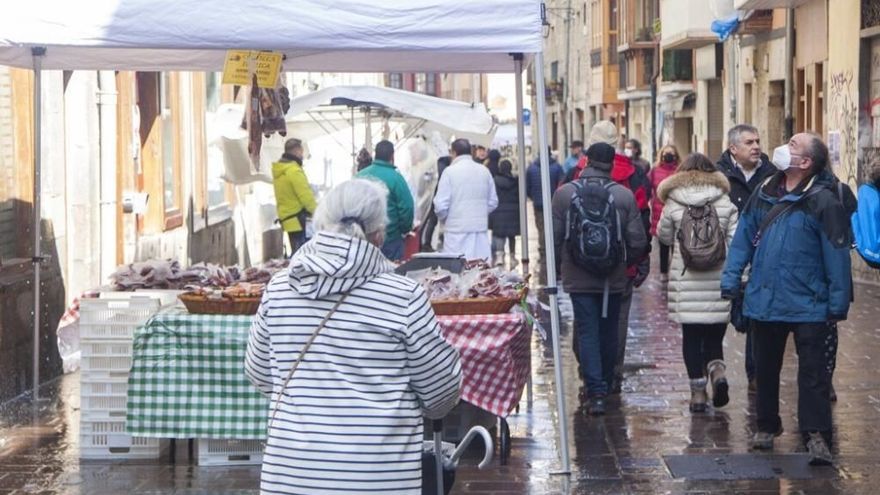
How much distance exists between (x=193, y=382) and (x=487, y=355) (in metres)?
1.48

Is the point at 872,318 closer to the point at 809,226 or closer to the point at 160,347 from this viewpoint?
the point at 809,226

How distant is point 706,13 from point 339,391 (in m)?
27.9

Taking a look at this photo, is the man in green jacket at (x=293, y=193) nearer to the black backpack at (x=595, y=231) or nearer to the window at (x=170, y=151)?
the window at (x=170, y=151)

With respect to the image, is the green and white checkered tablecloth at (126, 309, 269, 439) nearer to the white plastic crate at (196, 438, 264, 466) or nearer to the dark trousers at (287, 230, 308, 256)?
the white plastic crate at (196, 438, 264, 466)

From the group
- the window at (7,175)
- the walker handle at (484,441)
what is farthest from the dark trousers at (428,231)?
the walker handle at (484,441)

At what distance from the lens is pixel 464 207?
50.5ft

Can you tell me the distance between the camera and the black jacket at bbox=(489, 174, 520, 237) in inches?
829

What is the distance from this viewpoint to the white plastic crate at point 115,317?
856 cm

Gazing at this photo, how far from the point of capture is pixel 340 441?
4.77 m

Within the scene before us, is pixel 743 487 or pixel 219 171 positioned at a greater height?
pixel 219 171

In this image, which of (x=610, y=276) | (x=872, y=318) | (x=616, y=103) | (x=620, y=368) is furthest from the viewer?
(x=616, y=103)

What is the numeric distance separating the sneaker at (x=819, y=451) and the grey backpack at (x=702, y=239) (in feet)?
5.24

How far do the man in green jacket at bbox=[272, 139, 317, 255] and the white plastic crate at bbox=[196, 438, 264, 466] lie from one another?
812 cm

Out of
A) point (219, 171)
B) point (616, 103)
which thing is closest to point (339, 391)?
point (219, 171)
